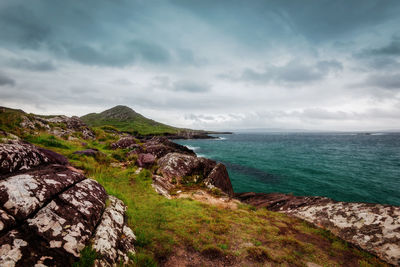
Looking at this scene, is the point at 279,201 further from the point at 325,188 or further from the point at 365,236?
the point at 325,188

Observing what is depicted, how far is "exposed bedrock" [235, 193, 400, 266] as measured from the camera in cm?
664

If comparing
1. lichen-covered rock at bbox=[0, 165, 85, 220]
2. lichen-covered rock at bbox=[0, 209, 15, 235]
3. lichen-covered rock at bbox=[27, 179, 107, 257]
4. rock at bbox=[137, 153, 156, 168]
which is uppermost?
lichen-covered rock at bbox=[0, 165, 85, 220]

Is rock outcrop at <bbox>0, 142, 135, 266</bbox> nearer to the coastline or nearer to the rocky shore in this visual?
the rocky shore

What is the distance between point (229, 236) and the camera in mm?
7051

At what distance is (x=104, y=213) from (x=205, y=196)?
8.31 m

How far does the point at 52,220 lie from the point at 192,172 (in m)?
14.0

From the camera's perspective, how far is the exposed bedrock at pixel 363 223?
664 cm

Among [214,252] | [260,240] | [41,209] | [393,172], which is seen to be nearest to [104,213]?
[41,209]

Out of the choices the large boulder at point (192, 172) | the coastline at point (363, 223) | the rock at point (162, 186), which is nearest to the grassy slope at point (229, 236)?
the coastline at point (363, 223)

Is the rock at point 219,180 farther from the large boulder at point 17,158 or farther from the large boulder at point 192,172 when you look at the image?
the large boulder at point 17,158

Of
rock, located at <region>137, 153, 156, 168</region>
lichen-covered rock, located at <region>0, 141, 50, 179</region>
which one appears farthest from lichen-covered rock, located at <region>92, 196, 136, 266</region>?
rock, located at <region>137, 153, 156, 168</region>

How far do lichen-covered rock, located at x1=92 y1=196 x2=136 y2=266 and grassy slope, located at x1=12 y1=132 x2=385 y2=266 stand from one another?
17.0 inches

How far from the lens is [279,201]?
14.0m

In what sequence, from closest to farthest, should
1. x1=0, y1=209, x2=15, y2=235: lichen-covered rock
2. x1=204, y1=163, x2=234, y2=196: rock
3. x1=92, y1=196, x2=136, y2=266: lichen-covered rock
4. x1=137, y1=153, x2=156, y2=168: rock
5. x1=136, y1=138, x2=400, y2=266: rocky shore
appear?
x1=0, y1=209, x2=15, y2=235: lichen-covered rock, x1=92, y1=196, x2=136, y2=266: lichen-covered rock, x1=136, y1=138, x2=400, y2=266: rocky shore, x1=204, y1=163, x2=234, y2=196: rock, x1=137, y1=153, x2=156, y2=168: rock
